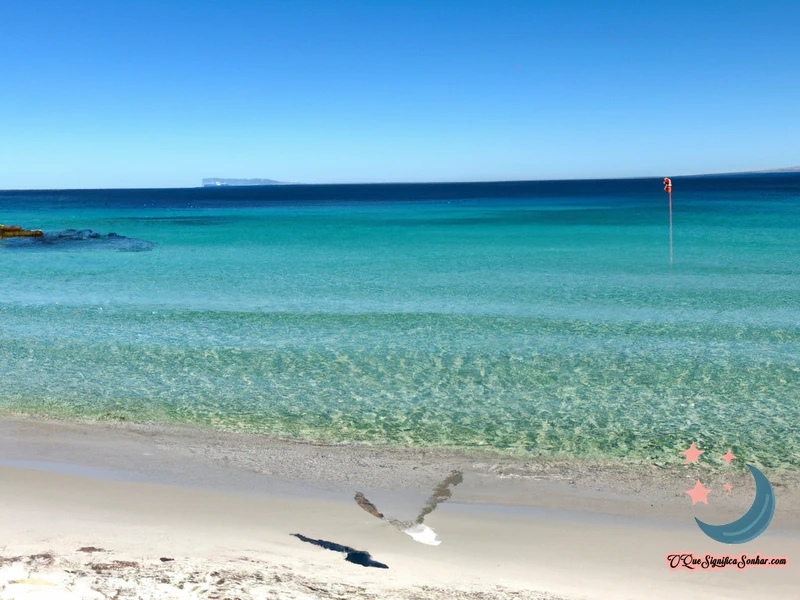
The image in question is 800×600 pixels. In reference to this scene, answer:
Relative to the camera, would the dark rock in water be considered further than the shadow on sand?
Yes

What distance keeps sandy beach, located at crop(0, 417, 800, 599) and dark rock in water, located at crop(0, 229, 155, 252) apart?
92.2ft

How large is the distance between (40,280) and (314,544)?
834 inches

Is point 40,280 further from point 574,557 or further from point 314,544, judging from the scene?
point 574,557

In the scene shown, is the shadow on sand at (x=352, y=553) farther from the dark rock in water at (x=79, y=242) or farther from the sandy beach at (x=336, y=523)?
the dark rock in water at (x=79, y=242)

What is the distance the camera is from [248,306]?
1759 cm

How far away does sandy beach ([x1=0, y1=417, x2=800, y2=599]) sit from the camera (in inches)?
194

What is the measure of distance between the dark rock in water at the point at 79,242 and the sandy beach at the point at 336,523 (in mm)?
28114

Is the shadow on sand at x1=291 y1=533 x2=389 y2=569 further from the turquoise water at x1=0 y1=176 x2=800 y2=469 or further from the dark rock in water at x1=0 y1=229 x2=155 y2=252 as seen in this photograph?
the dark rock in water at x1=0 y1=229 x2=155 y2=252

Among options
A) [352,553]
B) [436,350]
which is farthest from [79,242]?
[352,553]

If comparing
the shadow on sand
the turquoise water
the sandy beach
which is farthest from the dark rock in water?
the shadow on sand

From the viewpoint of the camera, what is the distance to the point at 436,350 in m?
12.7

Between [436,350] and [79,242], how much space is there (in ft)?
102

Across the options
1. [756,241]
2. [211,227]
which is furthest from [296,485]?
[211,227]

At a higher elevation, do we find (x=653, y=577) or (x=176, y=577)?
(x=176, y=577)
